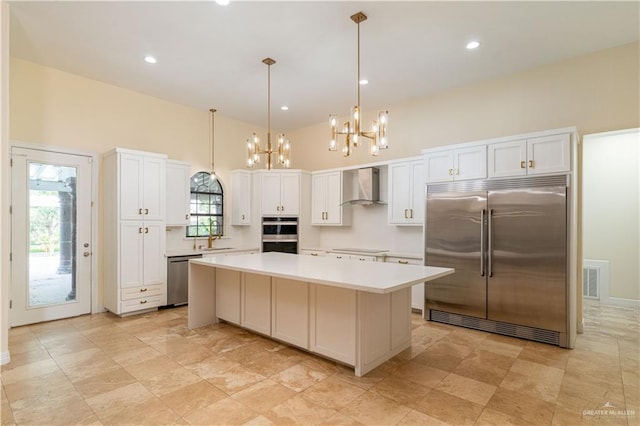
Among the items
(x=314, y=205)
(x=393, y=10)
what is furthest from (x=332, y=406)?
(x=314, y=205)

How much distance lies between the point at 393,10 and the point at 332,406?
3439 mm

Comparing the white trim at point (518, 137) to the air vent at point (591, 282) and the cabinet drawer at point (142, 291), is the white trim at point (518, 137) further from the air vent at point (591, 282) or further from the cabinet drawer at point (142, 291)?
the cabinet drawer at point (142, 291)

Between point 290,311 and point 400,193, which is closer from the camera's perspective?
point 290,311

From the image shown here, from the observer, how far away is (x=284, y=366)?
307 cm

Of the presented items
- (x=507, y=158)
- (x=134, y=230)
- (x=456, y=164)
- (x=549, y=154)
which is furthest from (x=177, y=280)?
(x=549, y=154)

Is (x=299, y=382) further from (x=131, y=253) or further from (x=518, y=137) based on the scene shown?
(x=518, y=137)

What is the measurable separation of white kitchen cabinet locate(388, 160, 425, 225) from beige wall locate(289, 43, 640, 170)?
0.45 m

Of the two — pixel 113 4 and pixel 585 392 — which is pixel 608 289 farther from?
pixel 113 4

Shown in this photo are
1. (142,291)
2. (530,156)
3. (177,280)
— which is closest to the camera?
(530,156)

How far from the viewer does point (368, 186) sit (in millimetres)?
5582

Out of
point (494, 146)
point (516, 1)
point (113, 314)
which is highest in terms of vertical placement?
point (516, 1)

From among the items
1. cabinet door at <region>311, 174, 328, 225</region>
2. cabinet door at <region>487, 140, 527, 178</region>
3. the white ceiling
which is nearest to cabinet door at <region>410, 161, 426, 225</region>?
cabinet door at <region>487, 140, 527, 178</region>

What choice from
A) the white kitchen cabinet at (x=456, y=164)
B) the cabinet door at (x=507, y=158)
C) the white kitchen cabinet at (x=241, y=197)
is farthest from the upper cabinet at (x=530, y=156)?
the white kitchen cabinet at (x=241, y=197)

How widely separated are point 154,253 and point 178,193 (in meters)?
1.09
